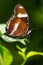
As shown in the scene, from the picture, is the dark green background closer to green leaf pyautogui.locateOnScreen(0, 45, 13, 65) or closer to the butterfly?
the butterfly

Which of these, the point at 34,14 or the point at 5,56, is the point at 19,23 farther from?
the point at 34,14

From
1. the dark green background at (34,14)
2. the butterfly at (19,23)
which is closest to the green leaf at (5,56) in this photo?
the butterfly at (19,23)

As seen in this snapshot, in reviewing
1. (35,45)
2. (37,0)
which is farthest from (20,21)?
(37,0)

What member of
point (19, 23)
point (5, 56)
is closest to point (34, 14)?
point (19, 23)

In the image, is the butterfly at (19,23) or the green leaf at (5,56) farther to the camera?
the butterfly at (19,23)

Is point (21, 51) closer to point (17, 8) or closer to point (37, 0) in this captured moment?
point (17, 8)

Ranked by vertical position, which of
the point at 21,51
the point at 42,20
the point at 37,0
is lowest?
the point at 42,20

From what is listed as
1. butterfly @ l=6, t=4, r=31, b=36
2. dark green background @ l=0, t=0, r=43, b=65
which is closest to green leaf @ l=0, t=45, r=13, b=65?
butterfly @ l=6, t=4, r=31, b=36

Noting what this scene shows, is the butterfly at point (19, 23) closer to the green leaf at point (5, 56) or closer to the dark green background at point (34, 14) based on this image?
the green leaf at point (5, 56)
